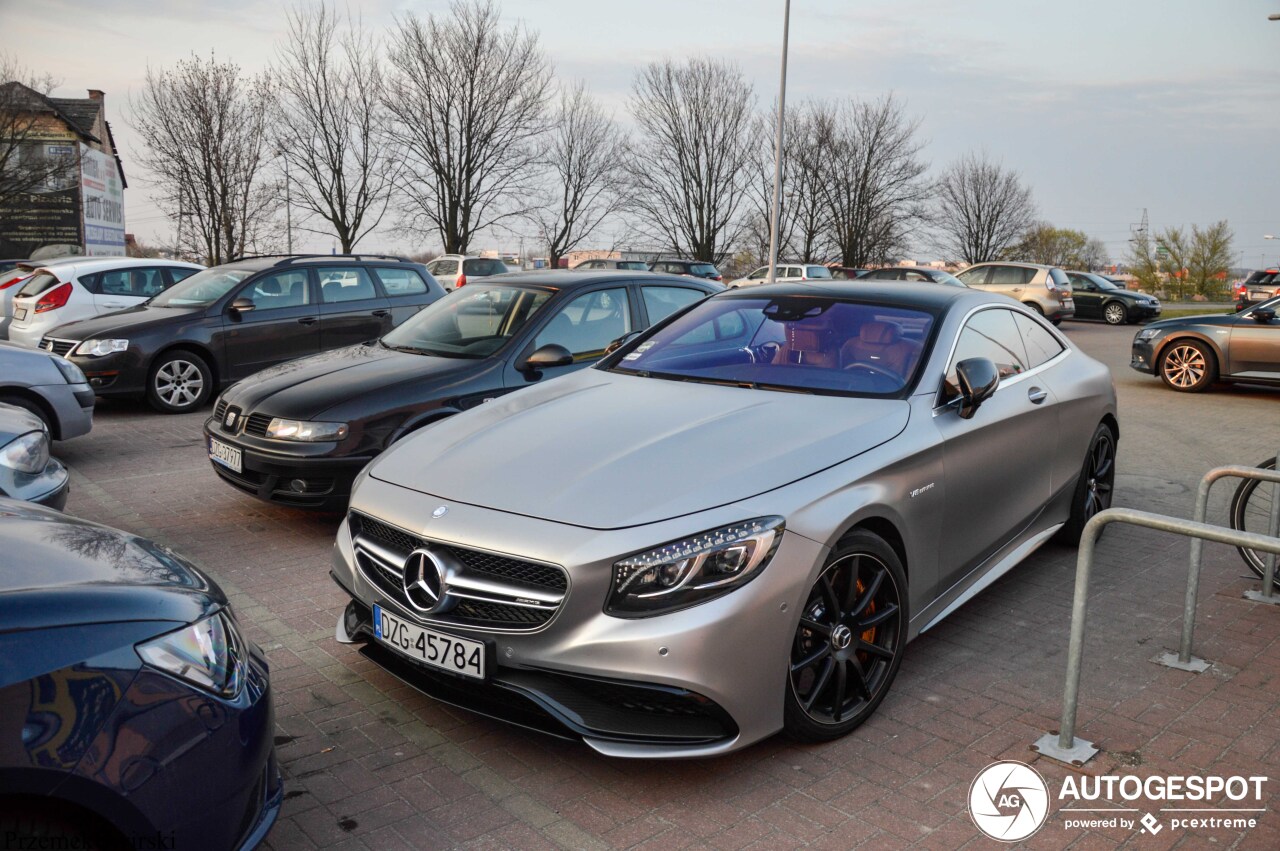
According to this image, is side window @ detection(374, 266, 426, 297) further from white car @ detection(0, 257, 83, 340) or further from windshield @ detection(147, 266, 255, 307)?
white car @ detection(0, 257, 83, 340)

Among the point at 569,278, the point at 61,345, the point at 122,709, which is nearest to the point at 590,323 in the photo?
the point at 569,278

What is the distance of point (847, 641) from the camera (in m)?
3.31

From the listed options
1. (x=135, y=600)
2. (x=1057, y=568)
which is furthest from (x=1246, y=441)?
(x=135, y=600)

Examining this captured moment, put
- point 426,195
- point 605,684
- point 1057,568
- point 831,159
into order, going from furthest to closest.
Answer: point 831,159
point 426,195
point 1057,568
point 605,684

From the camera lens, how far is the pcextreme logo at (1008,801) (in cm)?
286

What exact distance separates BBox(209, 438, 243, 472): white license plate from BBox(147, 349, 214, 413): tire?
4.58 metres

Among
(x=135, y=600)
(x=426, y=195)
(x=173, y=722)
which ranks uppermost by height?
(x=426, y=195)

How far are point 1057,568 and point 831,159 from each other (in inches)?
1884

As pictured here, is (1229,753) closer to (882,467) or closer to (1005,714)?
(1005,714)

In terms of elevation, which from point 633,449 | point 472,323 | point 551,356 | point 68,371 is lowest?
point 68,371

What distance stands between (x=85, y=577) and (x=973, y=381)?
10.4ft

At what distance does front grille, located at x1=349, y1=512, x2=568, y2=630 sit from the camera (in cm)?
292

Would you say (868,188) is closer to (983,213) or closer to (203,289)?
(983,213)

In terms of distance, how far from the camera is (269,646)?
4141mm
